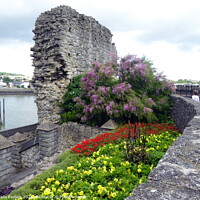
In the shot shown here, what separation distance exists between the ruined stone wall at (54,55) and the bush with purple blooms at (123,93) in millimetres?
1773

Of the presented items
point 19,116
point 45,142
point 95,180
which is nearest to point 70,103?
point 45,142

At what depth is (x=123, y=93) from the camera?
764 centimetres

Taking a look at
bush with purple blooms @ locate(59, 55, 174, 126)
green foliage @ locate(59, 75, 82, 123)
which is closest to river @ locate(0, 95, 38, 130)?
green foliage @ locate(59, 75, 82, 123)

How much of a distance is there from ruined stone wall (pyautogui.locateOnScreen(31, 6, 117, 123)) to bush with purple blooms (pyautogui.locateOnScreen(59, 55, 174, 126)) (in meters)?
1.77

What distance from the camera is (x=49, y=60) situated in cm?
1012

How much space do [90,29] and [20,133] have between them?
26.3 ft

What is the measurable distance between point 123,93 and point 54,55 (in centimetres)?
486

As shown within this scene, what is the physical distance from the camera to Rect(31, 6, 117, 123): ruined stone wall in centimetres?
988

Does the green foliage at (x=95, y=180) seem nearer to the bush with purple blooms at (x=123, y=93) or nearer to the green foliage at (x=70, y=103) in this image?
the bush with purple blooms at (x=123, y=93)

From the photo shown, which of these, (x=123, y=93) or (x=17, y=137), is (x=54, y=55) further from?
(x=17, y=137)

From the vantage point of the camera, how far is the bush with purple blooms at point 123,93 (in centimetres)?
754

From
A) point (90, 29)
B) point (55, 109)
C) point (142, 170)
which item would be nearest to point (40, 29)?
point (90, 29)

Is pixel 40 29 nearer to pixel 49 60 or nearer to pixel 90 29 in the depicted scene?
pixel 49 60

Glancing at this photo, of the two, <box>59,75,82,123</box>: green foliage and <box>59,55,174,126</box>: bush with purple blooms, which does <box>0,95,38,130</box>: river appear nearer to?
<box>59,75,82,123</box>: green foliage
